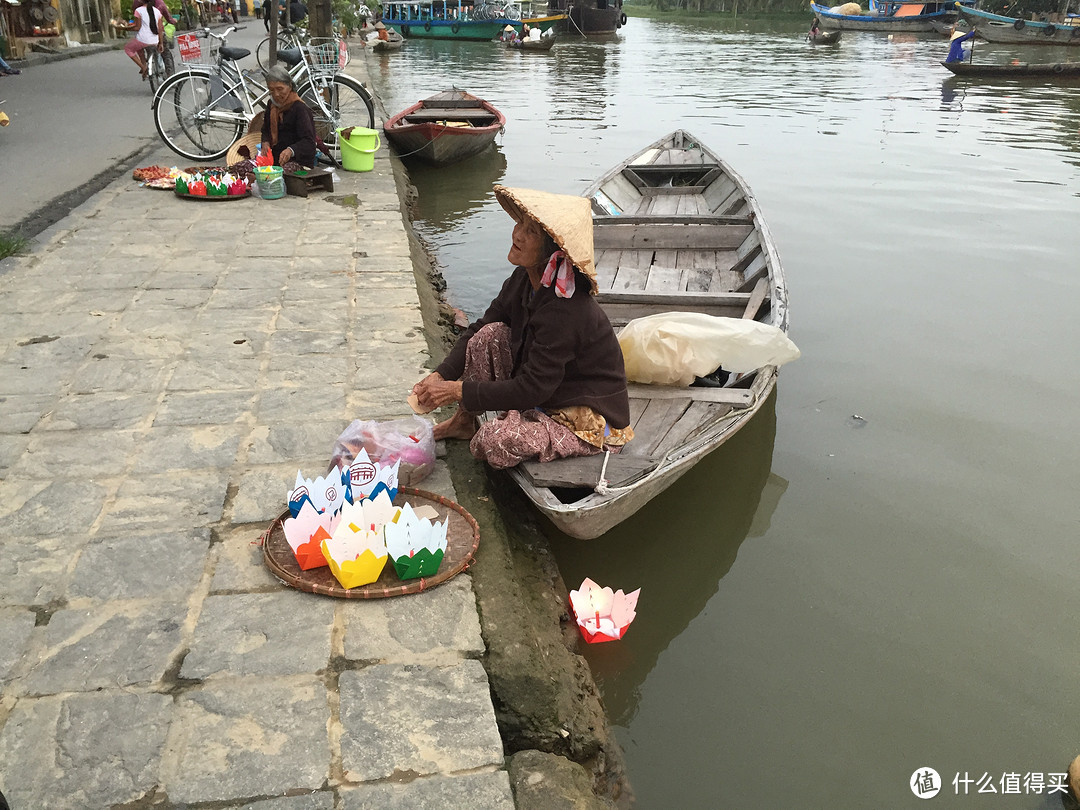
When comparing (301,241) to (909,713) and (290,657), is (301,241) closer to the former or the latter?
(290,657)

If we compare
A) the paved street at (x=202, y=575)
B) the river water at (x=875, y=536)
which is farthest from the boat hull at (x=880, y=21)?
the paved street at (x=202, y=575)

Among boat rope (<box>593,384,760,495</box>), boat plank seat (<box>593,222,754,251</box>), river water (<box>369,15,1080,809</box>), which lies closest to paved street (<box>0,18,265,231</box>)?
river water (<box>369,15,1080,809</box>)

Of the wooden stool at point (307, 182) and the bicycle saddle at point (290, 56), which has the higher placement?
the bicycle saddle at point (290, 56)

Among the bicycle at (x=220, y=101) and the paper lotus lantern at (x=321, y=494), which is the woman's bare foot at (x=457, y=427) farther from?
the bicycle at (x=220, y=101)

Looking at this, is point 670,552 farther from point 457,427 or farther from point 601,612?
point 457,427

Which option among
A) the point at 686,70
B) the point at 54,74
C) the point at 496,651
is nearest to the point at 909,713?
the point at 496,651

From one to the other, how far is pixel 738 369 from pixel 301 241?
3.82 meters

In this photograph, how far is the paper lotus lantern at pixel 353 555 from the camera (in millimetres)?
2654

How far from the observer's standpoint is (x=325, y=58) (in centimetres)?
953

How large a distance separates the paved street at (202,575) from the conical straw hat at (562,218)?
1.11 metres

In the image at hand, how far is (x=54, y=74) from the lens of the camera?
46.2ft

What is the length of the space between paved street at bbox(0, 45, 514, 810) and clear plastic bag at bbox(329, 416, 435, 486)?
11 centimetres

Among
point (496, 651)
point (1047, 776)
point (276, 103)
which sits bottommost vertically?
point (1047, 776)

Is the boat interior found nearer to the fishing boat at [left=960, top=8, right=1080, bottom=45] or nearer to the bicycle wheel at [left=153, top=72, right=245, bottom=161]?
the bicycle wheel at [left=153, top=72, right=245, bottom=161]
